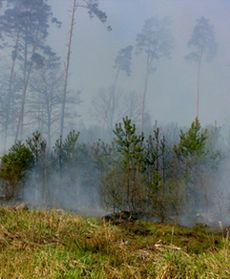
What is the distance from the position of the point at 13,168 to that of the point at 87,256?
14.3m

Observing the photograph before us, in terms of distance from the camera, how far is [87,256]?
588 cm

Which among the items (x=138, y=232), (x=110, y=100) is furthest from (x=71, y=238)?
(x=110, y=100)

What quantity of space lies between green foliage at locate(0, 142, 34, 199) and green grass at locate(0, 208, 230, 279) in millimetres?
11252

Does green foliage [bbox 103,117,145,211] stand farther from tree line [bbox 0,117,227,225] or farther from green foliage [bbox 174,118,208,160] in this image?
green foliage [bbox 174,118,208,160]

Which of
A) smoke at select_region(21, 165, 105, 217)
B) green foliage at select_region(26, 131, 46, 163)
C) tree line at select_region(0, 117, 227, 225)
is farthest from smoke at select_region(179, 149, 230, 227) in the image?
green foliage at select_region(26, 131, 46, 163)

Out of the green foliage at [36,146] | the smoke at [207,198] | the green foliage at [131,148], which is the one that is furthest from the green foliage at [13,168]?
the smoke at [207,198]

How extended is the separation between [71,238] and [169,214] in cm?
982

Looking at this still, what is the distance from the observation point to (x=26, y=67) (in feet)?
124

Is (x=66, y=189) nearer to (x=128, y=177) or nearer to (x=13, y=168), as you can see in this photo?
(x=13, y=168)

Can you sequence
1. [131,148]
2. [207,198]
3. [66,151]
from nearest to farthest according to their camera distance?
[131,148] < [207,198] < [66,151]

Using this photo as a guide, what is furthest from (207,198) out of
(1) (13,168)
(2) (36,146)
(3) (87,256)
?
(3) (87,256)

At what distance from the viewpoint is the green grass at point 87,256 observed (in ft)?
17.0

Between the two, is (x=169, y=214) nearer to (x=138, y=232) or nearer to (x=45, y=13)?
(x=138, y=232)

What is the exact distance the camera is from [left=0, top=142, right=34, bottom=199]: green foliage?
19.5 meters
